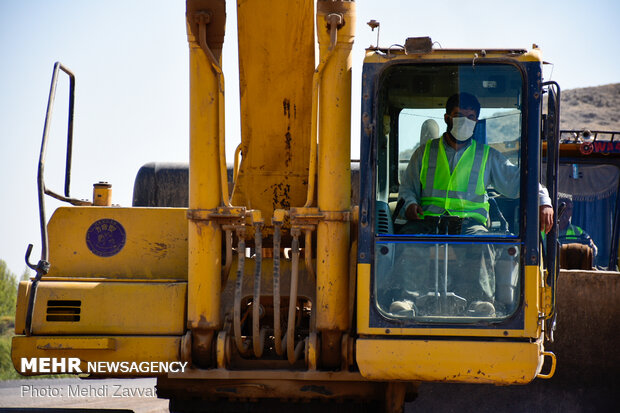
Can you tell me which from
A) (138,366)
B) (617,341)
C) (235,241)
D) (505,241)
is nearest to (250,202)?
(235,241)

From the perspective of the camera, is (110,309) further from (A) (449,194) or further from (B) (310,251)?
(A) (449,194)

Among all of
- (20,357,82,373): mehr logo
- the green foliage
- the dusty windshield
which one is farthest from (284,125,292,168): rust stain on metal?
the green foliage

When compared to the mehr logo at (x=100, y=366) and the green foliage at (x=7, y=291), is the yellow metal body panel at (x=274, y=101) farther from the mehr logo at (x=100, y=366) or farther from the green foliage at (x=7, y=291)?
the green foliage at (x=7, y=291)

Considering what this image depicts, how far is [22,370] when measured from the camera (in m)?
4.77

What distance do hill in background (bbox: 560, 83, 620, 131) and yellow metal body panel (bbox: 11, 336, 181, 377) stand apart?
934 inches

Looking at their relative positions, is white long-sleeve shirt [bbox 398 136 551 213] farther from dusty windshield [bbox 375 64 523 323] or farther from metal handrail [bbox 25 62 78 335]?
metal handrail [bbox 25 62 78 335]

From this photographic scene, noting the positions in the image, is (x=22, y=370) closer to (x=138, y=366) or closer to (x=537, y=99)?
(x=138, y=366)

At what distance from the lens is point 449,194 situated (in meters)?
4.54

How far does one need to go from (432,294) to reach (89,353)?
1.96 m

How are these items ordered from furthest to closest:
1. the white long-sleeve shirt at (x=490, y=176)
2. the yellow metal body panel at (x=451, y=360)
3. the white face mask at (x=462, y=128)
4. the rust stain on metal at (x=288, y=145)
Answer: the rust stain on metal at (x=288, y=145) → the white face mask at (x=462, y=128) → the white long-sleeve shirt at (x=490, y=176) → the yellow metal body panel at (x=451, y=360)

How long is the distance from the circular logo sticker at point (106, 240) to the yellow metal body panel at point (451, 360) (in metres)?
1.72

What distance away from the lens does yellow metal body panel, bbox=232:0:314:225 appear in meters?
4.84

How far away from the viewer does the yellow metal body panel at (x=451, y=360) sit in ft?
14.1

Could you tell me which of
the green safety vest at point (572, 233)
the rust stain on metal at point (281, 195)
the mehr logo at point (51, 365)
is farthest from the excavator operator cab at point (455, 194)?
the green safety vest at point (572, 233)
